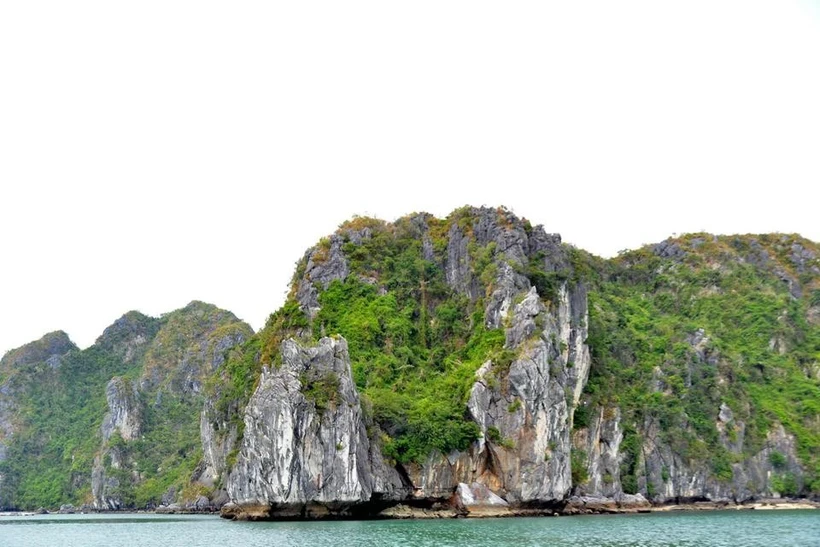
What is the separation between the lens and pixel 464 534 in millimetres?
35375

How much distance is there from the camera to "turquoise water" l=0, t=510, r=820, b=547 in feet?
104

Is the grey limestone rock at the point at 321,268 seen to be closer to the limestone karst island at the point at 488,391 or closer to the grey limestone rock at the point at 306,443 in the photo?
the limestone karst island at the point at 488,391

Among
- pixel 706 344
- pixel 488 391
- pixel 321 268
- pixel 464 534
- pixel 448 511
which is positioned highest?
pixel 321 268

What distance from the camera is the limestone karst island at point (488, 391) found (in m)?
49.9

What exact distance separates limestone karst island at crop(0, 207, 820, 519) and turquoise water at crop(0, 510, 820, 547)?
5594 millimetres

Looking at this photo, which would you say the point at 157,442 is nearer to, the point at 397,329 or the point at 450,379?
the point at 397,329

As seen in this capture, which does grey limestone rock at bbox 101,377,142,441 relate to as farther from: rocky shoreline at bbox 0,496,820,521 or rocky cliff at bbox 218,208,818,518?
rocky shoreline at bbox 0,496,820,521

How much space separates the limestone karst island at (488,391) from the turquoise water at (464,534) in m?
5.59

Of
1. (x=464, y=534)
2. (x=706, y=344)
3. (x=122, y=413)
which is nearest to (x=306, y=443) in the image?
(x=464, y=534)

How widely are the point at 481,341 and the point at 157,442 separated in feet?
218

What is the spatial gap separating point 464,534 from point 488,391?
61.3 feet

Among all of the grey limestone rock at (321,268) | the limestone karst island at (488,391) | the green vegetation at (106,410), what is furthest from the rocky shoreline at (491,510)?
the green vegetation at (106,410)

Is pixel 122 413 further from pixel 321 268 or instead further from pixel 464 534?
pixel 464 534

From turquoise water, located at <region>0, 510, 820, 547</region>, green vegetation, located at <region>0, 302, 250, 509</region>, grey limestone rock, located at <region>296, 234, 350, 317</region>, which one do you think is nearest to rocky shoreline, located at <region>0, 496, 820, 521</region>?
turquoise water, located at <region>0, 510, 820, 547</region>
